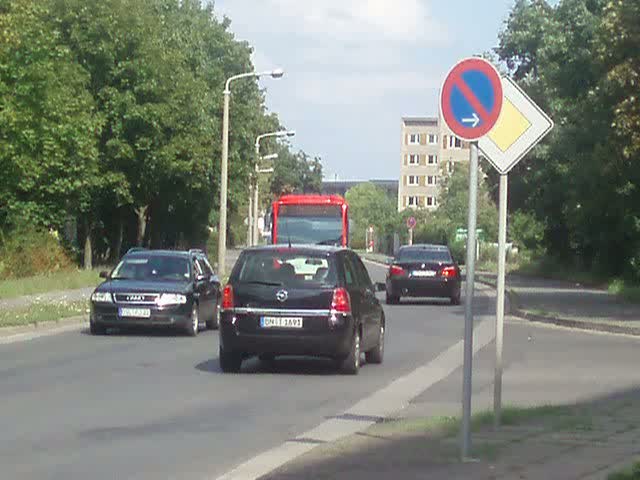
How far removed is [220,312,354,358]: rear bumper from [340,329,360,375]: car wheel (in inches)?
7.4

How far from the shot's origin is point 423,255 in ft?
127

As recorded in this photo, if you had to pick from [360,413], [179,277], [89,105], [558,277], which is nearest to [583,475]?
[360,413]

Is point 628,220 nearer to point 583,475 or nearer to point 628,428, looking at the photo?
point 628,428

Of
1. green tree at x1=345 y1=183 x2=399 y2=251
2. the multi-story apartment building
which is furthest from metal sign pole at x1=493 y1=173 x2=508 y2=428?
the multi-story apartment building

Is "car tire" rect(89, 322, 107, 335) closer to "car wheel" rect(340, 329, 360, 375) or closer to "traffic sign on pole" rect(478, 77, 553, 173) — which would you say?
"car wheel" rect(340, 329, 360, 375)

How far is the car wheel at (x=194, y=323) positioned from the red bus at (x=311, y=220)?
73.3 feet

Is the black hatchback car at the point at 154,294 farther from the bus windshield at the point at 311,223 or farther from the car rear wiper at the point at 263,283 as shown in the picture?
the bus windshield at the point at 311,223

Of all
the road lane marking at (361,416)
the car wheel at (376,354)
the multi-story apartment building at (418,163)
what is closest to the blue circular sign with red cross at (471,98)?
the road lane marking at (361,416)

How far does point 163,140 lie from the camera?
5184cm

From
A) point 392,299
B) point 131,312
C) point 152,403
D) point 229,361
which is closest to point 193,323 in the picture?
point 131,312

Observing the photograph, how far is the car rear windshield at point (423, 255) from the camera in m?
38.3

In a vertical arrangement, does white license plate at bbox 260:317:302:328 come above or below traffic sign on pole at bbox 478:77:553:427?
below

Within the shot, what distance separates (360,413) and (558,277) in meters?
48.4

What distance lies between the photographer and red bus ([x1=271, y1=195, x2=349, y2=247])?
47562 millimetres
